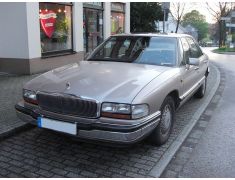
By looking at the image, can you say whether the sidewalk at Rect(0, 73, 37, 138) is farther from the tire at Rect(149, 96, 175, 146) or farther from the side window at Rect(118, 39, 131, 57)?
Result: the tire at Rect(149, 96, 175, 146)

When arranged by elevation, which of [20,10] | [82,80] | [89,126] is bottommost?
[89,126]

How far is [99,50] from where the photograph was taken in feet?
19.8

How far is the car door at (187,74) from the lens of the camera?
5.46 metres

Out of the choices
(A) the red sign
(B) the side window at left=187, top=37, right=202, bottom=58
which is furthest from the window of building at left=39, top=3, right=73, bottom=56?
(B) the side window at left=187, top=37, right=202, bottom=58

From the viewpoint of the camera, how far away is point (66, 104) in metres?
3.99

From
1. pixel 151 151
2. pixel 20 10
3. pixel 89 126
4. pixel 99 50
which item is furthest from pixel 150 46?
pixel 20 10

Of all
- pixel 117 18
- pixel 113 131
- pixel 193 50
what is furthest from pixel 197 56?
pixel 117 18

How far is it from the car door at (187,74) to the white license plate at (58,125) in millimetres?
2180

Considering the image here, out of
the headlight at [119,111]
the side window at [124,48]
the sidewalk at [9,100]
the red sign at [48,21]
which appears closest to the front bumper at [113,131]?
the headlight at [119,111]

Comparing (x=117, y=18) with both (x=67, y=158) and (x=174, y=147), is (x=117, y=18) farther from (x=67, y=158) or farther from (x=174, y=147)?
(x=67, y=158)

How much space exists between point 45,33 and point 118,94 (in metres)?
7.53

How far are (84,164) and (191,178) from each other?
4.35 ft

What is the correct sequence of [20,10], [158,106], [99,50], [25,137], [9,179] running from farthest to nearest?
[20,10] → [99,50] → [25,137] → [158,106] → [9,179]

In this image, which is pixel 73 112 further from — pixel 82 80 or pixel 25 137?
pixel 25 137
